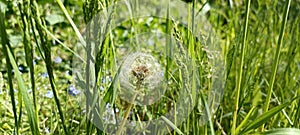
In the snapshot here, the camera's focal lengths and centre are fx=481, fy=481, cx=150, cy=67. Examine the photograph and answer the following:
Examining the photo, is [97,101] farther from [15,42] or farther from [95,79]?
[15,42]

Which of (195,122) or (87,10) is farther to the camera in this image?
(195,122)

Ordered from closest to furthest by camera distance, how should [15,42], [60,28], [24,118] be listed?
[24,118] < [15,42] < [60,28]

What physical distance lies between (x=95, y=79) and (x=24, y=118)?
795 mm

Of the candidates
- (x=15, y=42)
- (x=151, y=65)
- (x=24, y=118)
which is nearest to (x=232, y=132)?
(x=151, y=65)

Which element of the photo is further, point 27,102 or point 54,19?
point 54,19

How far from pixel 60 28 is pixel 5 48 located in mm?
1775

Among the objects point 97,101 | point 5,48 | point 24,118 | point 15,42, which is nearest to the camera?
point 5,48

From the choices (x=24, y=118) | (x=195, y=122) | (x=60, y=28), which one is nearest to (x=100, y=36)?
(x=195, y=122)

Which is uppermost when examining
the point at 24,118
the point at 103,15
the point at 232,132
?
the point at 103,15

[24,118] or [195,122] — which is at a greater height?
[195,122]

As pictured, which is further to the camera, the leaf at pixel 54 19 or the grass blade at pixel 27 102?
the leaf at pixel 54 19

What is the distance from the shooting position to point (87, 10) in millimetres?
726

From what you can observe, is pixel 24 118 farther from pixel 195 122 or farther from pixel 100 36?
pixel 100 36

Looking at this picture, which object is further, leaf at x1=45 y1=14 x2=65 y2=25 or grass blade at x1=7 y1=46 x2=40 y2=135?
leaf at x1=45 y1=14 x2=65 y2=25
